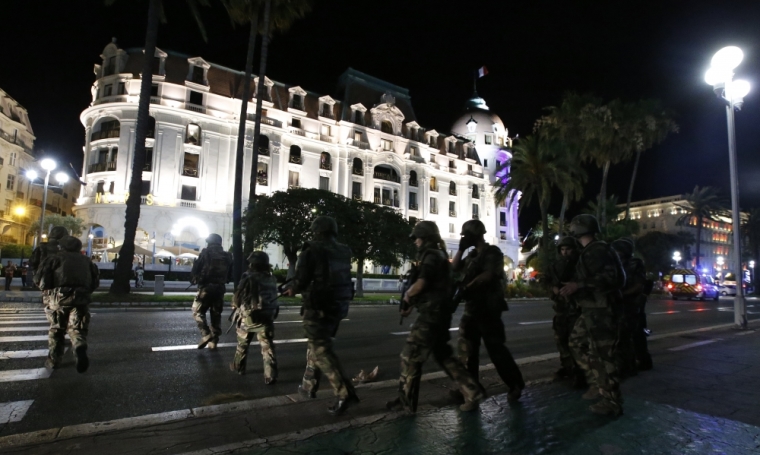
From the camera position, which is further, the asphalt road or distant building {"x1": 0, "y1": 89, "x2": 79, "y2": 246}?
distant building {"x1": 0, "y1": 89, "x2": 79, "y2": 246}

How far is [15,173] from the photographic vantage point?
177 ft

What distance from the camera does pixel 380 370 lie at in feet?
21.3

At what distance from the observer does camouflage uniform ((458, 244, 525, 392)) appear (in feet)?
15.5

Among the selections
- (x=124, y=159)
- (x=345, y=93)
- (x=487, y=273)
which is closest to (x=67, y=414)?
(x=487, y=273)

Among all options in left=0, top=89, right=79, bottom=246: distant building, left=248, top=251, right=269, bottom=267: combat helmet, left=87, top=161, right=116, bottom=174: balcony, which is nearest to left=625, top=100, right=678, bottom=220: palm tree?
left=248, top=251, right=269, bottom=267: combat helmet

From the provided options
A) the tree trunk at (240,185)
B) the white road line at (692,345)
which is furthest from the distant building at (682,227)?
the white road line at (692,345)

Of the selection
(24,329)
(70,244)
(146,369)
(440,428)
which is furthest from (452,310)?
(24,329)

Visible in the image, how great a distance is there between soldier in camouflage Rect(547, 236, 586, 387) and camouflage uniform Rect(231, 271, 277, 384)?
11.9ft

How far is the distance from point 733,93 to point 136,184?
20678mm

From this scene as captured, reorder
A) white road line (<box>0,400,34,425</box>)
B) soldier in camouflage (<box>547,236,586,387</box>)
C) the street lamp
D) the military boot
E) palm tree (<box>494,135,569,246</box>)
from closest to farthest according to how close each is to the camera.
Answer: white road line (<box>0,400,34,425</box>) → soldier in camouflage (<box>547,236,586,387</box>) → the military boot → the street lamp → palm tree (<box>494,135,569,246</box>)

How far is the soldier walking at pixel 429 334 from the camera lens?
424 centimetres

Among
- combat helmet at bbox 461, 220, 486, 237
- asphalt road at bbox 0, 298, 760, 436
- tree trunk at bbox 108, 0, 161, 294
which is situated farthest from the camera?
tree trunk at bbox 108, 0, 161, 294

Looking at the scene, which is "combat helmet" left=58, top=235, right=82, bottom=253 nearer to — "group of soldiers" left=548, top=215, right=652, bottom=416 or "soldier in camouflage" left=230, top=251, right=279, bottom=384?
"soldier in camouflage" left=230, top=251, right=279, bottom=384

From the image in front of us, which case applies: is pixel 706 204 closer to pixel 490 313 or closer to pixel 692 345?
pixel 692 345
